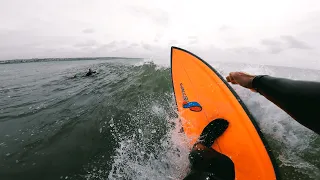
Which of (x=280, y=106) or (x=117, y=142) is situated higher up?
(x=280, y=106)

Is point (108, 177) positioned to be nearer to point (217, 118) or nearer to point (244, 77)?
point (217, 118)

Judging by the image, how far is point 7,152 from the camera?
13.4 feet

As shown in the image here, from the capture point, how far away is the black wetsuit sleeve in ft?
4.47

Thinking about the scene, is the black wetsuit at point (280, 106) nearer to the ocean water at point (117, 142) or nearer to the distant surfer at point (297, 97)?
the distant surfer at point (297, 97)

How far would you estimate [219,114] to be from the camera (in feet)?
11.3

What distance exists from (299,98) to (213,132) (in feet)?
5.97

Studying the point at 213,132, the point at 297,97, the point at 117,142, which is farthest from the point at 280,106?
the point at 117,142

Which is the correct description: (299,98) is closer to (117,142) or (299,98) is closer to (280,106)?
(280,106)

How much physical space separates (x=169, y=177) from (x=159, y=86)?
5.39m

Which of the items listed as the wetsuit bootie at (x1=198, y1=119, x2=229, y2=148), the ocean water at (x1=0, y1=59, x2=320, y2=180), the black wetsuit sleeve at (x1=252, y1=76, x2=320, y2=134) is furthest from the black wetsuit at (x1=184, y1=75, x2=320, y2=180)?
the ocean water at (x1=0, y1=59, x2=320, y2=180)

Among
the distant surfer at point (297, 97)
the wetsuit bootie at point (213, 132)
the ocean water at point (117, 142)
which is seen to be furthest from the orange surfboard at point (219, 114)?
the distant surfer at point (297, 97)

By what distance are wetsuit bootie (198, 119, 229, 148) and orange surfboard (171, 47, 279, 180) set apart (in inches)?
2.8

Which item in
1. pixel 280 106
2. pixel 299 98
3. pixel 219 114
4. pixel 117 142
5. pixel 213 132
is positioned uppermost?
pixel 299 98

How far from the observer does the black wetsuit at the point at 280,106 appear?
54.8 inches
